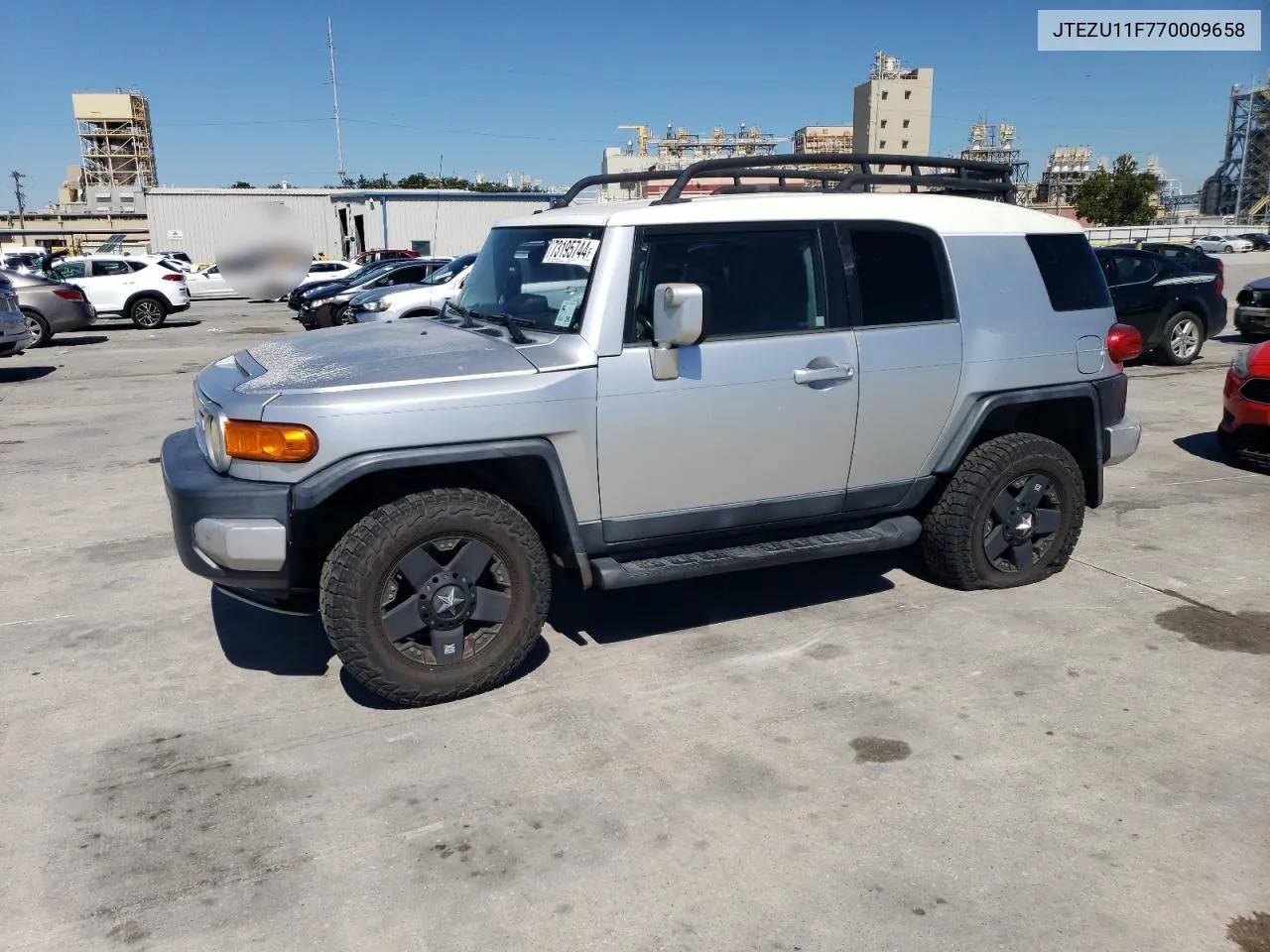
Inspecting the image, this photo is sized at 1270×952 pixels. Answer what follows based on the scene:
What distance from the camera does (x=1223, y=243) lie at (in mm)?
55312

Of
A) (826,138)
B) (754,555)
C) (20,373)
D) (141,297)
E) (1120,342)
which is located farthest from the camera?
(826,138)

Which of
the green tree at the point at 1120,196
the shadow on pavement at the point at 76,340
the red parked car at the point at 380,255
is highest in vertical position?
the green tree at the point at 1120,196

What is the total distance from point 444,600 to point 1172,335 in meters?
12.1

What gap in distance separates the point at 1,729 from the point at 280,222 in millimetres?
3641

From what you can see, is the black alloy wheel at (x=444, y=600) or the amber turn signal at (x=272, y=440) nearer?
the amber turn signal at (x=272, y=440)

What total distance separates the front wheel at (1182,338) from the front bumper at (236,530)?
1246cm

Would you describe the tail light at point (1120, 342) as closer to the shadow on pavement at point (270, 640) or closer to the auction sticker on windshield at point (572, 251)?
the auction sticker on windshield at point (572, 251)

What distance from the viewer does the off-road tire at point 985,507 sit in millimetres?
4660

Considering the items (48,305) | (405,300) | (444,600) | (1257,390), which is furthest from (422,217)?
(444,600)

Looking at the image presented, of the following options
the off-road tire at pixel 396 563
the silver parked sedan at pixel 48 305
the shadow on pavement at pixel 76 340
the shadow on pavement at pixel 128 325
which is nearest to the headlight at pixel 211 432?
the off-road tire at pixel 396 563

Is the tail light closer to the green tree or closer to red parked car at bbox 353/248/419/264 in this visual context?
red parked car at bbox 353/248/419/264

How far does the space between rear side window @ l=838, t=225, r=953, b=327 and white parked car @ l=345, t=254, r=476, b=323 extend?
425 inches

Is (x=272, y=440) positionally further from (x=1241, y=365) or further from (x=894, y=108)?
(x=894, y=108)

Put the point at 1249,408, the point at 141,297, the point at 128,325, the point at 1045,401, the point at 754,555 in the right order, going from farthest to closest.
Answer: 1. the point at 128,325
2. the point at 141,297
3. the point at 1249,408
4. the point at 1045,401
5. the point at 754,555
